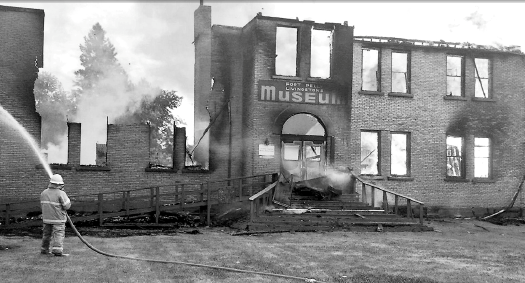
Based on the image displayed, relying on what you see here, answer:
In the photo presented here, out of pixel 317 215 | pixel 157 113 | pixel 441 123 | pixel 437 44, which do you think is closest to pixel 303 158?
pixel 317 215

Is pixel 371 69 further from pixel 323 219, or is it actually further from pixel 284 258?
pixel 284 258

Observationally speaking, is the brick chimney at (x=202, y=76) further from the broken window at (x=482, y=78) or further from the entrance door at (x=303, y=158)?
the broken window at (x=482, y=78)

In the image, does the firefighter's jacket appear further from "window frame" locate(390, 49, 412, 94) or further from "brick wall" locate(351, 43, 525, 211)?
"window frame" locate(390, 49, 412, 94)

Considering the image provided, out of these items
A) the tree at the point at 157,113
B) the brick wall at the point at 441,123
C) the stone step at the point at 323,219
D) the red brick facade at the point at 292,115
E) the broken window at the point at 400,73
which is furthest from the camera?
the tree at the point at 157,113

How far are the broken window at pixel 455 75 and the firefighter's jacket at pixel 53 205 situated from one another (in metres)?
16.8

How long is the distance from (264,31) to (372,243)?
9.86 meters

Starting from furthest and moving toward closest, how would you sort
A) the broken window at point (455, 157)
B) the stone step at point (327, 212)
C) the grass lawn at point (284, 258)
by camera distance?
1. the broken window at point (455, 157)
2. the stone step at point (327, 212)
3. the grass lawn at point (284, 258)

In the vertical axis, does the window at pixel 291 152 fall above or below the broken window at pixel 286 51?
below

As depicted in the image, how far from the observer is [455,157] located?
22734 mm

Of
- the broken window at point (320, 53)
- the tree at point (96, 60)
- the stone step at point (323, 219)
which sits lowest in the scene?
the stone step at point (323, 219)

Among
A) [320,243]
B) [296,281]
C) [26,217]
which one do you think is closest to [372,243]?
[320,243]

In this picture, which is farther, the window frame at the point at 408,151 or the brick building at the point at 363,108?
the window frame at the point at 408,151

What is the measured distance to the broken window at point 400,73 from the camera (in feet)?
72.8

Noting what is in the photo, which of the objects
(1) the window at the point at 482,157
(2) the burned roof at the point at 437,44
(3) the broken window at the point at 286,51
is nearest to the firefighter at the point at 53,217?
(3) the broken window at the point at 286,51
